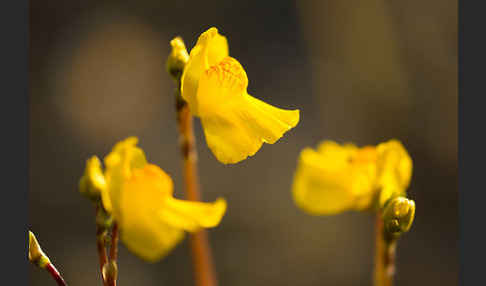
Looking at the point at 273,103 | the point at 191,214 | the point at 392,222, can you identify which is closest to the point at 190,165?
the point at 191,214

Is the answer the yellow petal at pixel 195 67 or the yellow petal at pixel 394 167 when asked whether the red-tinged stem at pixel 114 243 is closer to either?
the yellow petal at pixel 195 67

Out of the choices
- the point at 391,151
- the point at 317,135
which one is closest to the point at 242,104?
the point at 391,151

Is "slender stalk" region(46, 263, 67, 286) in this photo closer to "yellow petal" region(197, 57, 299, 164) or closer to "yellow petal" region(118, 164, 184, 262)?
"yellow petal" region(118, 164, 184, 262)

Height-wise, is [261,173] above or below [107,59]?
below

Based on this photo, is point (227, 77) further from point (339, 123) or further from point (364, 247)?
point (339, 123)

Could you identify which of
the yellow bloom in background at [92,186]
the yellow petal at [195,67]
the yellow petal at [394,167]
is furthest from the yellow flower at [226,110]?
the yellow petal at [394,167]

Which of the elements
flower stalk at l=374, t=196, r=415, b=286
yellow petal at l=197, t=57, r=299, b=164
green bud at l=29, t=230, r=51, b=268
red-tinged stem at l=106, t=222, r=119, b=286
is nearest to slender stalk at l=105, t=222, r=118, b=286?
red-tinged stem at l=106, t=222, r=119, b=286
